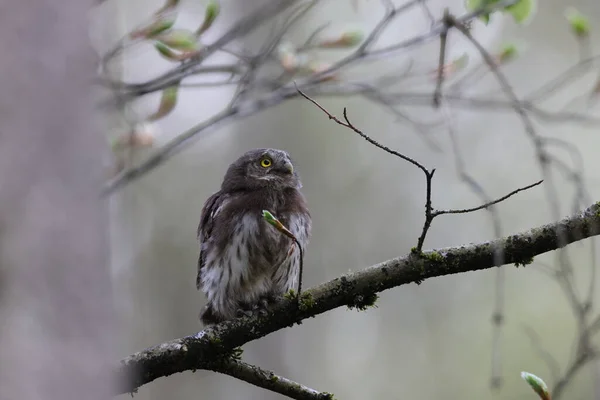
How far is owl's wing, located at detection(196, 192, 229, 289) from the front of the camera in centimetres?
486

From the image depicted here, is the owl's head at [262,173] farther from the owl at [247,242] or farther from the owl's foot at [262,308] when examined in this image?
the owl's foot at [262,308]

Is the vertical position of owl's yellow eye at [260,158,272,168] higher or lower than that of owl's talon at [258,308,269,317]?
higher

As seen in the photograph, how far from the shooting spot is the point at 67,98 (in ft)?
5.95

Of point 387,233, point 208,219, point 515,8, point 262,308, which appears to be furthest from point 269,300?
point 387,233

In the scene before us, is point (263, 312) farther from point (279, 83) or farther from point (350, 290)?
point (279, 83)

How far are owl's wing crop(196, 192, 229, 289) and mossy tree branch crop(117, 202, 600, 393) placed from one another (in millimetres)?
1209

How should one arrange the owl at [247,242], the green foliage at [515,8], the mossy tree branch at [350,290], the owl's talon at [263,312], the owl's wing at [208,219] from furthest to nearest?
the owl's wing at [208,219] < the owl at [247,242] < the green foliage at [515,8] < the owl's talon at [263,312] < the mossy tree branch at [350,290]

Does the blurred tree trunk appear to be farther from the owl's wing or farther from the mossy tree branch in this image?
the owl's wing

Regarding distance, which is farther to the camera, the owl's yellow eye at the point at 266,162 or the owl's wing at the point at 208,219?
the owl's yellow eye at the point at 266,162

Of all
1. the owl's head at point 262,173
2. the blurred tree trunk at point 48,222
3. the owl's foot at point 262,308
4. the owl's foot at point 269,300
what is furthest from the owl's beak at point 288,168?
the blurred tree trunk at point 48,222

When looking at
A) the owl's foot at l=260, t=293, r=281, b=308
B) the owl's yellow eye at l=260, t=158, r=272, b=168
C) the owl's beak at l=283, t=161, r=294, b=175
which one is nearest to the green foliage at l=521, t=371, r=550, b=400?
the owl's foot at l=260, t=293, r=281, b=308

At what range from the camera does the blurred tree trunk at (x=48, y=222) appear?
1.62 m

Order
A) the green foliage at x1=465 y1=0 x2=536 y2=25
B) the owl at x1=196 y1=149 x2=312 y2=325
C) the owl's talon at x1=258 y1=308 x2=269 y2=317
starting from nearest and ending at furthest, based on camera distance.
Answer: the owl's talon at x1=258 y1=308 x2=269 y2=317 → the green foliage at x1=465 y1=0 x2=536 y2=25 → the owl at x1=196 y1=149 x2=312 y2=325

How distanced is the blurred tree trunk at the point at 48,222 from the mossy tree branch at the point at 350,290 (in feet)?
4.83
